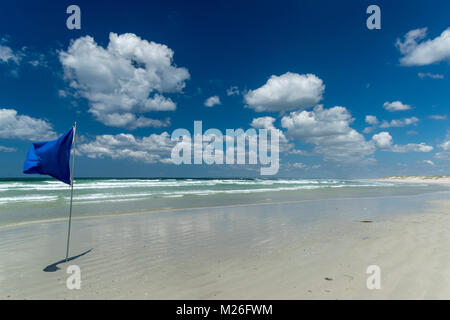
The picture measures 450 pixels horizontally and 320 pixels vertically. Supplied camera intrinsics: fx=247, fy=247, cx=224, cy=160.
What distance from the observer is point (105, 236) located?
8602 millimetres

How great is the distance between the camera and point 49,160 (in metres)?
5.80

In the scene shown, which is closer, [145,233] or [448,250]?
[448,250]

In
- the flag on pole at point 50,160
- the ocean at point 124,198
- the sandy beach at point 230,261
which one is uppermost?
the flag on pole at point 50,160

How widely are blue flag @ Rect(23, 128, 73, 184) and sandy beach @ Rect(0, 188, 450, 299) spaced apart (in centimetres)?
218

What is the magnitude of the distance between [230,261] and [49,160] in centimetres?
488

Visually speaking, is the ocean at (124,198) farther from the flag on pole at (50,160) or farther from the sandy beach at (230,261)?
the flag on pole at (50,160)

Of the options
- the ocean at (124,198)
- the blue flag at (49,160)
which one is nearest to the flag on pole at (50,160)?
the blue flag at (49,160)

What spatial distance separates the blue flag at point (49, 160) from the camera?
5.77 metres

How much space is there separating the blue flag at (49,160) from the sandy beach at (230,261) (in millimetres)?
2177

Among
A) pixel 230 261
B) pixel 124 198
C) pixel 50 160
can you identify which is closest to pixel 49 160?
pixel 50 160
